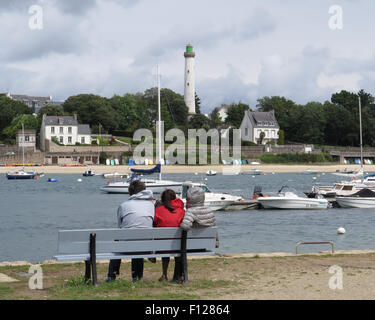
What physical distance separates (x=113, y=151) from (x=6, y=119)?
83.1 ft

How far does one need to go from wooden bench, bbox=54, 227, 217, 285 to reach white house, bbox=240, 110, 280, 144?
376 feet

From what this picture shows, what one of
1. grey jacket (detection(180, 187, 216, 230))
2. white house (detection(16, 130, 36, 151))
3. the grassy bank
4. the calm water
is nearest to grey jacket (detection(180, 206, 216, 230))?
grey jacket (detection(180, 187, 216, 230))

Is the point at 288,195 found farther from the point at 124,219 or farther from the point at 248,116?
the point at 248,116

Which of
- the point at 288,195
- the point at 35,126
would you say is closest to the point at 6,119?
the point at 35,126

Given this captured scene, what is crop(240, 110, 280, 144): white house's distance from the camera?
12444cm

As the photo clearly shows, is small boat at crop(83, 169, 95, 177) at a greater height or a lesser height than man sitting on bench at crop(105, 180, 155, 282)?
lesser

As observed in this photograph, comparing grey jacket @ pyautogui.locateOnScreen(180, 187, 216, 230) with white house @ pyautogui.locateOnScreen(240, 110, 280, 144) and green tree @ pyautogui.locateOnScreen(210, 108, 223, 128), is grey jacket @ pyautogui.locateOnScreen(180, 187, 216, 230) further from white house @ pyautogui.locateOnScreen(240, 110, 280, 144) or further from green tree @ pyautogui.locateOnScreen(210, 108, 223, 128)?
green tree @ pyautogui.locateOnScreen(210, 108, 223, 128)

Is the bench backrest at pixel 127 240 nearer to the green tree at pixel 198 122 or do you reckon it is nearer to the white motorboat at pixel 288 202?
the white motorboat at pixel 288 202

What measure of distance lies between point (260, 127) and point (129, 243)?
116 m

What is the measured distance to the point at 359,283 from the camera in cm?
1021

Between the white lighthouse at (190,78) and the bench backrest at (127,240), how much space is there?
12166 cm

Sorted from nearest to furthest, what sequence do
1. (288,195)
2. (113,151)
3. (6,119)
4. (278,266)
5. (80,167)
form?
1. (278,266)
2. (288,195)
3. (80,167)
4. (113,151)
5. (6,119)

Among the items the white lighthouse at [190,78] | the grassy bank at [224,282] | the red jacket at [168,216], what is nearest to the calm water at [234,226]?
the grassy bank at [224,282]

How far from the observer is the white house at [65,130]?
369ft
